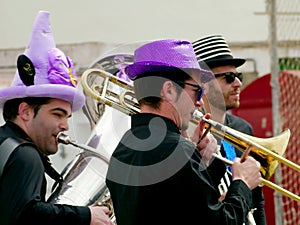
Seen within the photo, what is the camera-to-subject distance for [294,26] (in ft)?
26.9

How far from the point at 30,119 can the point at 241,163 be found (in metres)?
1.10

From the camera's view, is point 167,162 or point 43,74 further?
point 43,74

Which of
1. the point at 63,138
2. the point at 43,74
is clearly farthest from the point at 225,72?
the point at 63,138

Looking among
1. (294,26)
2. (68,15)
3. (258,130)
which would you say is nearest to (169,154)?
(258,130)

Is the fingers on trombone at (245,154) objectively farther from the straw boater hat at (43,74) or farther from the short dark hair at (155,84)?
the straw boater hat at (43,74)

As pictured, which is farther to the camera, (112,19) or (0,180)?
(112,19)

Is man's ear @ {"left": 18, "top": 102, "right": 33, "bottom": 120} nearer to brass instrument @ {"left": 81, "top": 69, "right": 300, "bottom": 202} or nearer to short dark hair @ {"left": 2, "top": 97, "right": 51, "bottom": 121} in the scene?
short dark hair @ {"left": 2, "top": 97, "right": 51, "bottom": 121}

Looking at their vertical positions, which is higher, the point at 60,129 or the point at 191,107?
the point at 191,107

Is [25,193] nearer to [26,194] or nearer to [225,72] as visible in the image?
[26,194]

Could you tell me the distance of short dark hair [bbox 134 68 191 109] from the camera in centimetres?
314

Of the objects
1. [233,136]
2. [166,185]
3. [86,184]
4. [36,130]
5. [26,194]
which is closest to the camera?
[166,185]

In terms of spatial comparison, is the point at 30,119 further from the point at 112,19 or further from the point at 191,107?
the point at 112,19

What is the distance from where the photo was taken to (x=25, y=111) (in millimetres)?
3891

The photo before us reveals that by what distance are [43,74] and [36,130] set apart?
37 cm
